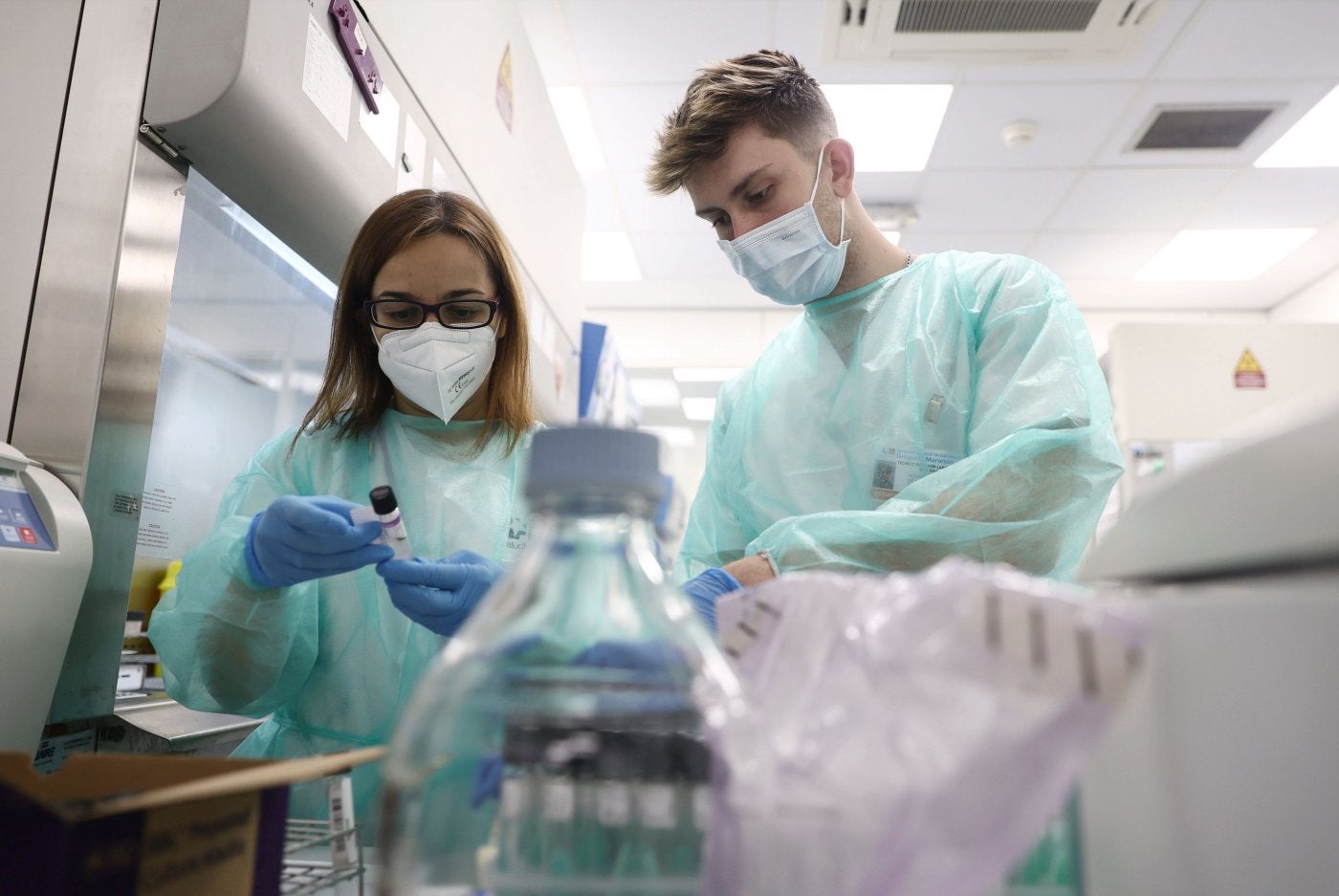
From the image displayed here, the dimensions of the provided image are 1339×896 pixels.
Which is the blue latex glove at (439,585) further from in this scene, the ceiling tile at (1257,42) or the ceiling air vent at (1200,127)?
the ceiling air vent at (1200,127)

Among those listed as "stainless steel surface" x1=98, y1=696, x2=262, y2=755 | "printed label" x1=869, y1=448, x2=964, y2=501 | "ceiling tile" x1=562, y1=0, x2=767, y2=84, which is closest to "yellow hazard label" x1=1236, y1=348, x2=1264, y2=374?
"ceiling tile" x1=562, y1=0, x2=767, y2=84

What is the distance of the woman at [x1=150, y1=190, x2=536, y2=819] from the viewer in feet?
3.12

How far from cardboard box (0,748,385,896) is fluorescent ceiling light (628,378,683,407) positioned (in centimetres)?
513

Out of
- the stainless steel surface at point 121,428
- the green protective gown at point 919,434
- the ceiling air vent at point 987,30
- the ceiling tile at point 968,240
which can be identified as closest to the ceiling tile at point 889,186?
the ceiling tile at point 968,240

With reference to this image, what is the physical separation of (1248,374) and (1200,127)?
0.97m

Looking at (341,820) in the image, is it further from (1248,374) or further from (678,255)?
(678,255)

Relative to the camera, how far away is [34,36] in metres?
0.95

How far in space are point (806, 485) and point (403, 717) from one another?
3.20 ft

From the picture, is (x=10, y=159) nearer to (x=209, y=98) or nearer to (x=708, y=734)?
(x=209, y=98)

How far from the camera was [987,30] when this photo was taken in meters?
2.50

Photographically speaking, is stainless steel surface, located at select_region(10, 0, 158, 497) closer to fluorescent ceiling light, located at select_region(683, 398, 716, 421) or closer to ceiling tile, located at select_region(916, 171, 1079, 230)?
ceiling tile, located at select_region(916, 171, 1079, 230)

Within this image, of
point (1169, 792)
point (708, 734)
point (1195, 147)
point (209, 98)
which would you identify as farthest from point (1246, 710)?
point (1195, 147)

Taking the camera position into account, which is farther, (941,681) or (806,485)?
(806,485)

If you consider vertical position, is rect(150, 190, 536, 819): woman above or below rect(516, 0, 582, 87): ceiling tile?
below
